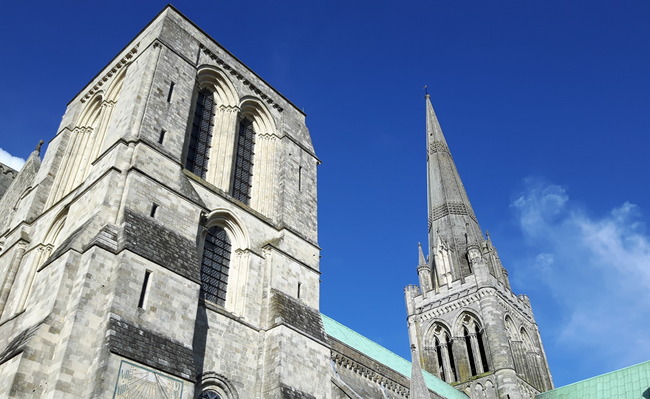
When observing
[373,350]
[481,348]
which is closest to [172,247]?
[373,350]

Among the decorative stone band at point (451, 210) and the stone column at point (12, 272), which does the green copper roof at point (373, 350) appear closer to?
the stone column at point (12, 272)

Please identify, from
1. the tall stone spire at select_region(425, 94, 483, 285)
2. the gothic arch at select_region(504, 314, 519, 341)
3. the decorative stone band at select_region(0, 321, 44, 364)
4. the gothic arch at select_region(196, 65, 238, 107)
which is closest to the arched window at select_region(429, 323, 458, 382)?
the tall stone spire at select_region(425, 94, 483, 285)

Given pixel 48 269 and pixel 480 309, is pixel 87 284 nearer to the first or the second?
pixel 48 269

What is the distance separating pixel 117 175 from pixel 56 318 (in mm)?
4280

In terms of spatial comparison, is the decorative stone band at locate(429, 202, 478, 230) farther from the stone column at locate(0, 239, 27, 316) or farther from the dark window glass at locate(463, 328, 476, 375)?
the stone column at locate(0, 239, 27, 316)

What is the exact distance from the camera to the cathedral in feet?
39.4

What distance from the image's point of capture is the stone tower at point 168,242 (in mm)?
11961

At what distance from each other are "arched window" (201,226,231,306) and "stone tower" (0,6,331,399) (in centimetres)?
4

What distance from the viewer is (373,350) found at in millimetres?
30578

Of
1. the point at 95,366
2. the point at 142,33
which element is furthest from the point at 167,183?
the point at 142,33

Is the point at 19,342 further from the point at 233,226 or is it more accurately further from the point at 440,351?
the point at 440,351

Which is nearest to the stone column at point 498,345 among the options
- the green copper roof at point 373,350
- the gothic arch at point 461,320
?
the gothic arch at point 461,320

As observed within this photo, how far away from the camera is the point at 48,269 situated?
1344cm

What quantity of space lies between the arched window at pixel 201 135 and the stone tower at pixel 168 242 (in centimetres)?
7
